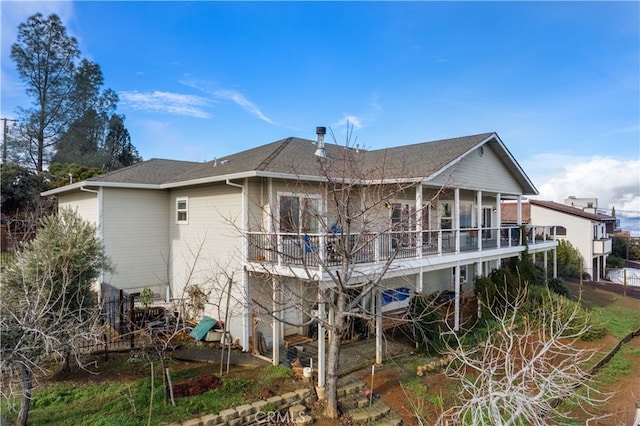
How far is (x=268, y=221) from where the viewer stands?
456 inches

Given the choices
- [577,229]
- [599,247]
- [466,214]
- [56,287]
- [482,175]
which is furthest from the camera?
[577,229]

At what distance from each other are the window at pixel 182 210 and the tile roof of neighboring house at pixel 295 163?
83cm

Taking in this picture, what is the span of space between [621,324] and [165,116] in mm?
28518

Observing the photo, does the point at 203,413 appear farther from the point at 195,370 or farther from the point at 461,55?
the point at 461,55

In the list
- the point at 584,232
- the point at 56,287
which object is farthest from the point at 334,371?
the point at 584,232

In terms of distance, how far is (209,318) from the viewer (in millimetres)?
12055

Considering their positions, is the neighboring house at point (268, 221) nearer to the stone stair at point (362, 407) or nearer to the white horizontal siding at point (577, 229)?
the stone stair at point (362, 407)

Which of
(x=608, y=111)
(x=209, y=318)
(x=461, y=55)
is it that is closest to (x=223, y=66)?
(x=461, y=55)

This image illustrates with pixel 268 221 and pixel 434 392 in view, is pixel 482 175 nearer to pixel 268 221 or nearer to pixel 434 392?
pixel 268 221

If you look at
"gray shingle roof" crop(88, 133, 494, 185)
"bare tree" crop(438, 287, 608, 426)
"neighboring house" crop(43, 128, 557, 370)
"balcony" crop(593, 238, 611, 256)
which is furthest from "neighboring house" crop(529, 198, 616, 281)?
"bare tree" crop(438, 287, 608, 426)

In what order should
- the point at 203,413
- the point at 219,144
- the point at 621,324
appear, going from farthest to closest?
the point at 219,144, the point at 621,324, the point at 203,413

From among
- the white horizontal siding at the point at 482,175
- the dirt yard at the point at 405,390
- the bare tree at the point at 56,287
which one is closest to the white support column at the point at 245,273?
the dirt yard at the point at 405,390

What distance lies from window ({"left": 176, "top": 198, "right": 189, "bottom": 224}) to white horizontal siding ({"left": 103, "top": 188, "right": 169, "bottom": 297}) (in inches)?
28.5

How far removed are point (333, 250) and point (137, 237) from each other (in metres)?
8.50
